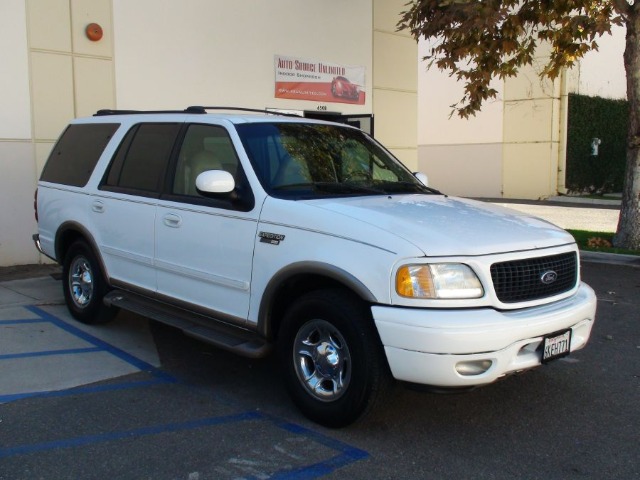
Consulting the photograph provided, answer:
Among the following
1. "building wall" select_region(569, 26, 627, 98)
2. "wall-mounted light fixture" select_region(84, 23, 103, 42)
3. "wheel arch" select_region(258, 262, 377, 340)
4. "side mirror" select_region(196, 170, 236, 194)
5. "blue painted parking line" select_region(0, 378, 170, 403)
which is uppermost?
"building wall" select_region(569, 26, 627, 98)

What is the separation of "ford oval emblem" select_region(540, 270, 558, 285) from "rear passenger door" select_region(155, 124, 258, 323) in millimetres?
1895

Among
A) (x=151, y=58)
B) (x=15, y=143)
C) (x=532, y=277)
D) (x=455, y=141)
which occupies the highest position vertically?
(x=151, y=58)

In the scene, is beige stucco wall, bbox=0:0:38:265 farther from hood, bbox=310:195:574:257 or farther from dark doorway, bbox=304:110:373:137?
hood, bbox=310:195:574:257

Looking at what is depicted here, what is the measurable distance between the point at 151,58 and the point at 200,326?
6.99 meters

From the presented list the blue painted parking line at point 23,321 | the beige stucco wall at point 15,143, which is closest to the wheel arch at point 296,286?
the blue painted parking line at point 23,321

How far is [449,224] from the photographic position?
14.2 feet

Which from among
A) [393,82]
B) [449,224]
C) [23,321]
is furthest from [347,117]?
[449,224]

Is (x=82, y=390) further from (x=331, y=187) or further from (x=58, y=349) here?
(x=331, y=187)

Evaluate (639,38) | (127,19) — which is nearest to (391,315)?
(127,19)

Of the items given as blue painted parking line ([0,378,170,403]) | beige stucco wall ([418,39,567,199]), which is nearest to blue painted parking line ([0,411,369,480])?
blue painted parking line ([0,378,170,403])

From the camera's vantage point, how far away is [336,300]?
418 centimetres

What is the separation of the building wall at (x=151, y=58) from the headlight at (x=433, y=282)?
7.47 metres

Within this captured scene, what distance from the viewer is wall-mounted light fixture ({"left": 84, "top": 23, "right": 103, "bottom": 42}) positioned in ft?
33.0

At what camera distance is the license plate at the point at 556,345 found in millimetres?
4129
